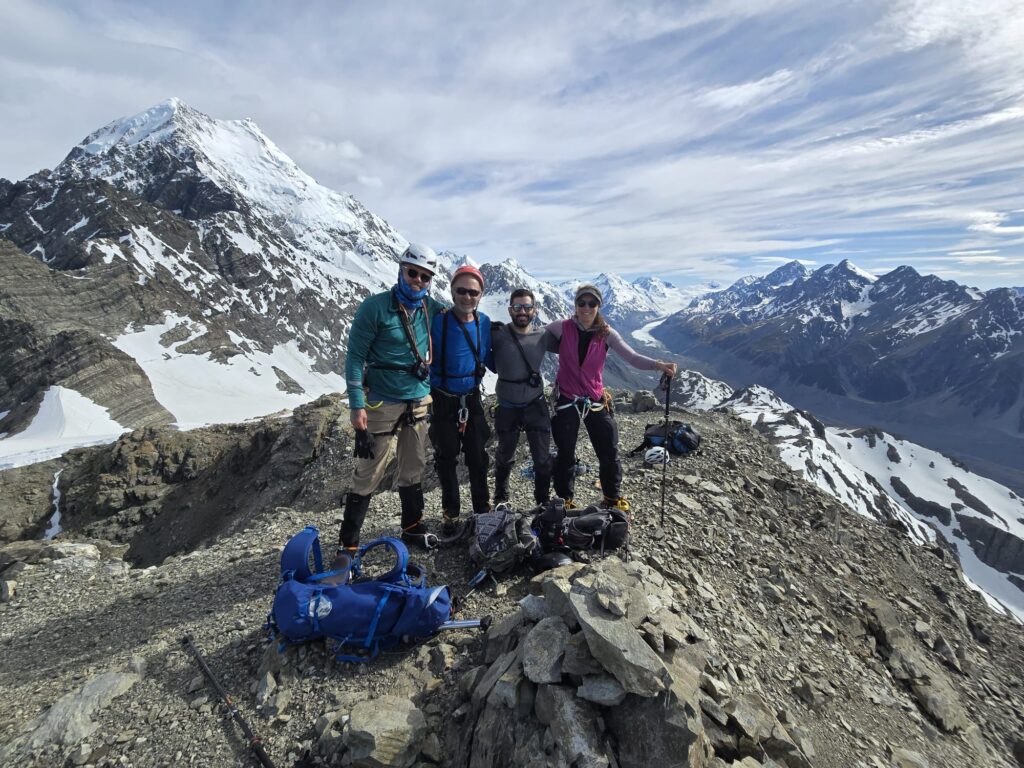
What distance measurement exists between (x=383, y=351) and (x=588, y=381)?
3.63m

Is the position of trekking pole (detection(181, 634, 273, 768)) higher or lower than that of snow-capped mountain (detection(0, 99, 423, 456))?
lower

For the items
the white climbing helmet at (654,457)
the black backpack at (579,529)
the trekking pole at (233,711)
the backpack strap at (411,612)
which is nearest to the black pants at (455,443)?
the black backpack at (579,529)

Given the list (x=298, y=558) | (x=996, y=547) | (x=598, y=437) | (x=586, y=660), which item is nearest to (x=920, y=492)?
(x=996, y=547)

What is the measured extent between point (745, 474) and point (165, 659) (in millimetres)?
13735

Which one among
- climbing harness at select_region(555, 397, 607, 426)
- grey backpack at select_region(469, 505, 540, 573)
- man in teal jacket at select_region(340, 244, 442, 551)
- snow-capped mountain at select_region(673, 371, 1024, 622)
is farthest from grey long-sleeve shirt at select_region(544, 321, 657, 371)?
snow-capped mountain at select_region(673, 371, 1024, 622)

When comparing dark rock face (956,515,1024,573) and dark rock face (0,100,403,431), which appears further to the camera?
dark rock face (956,515,1024,573)

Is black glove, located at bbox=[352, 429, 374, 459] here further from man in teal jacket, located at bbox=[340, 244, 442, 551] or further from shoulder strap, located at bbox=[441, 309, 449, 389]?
shoulder strap, located at bbox=[441, 309, 449, 389]

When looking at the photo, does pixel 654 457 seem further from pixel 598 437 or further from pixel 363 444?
pixel 363 444

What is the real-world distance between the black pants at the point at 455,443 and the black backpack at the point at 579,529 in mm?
1376

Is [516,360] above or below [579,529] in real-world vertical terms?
above

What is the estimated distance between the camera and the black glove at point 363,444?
7.08 metres

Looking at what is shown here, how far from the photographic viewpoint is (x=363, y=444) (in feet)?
23.5

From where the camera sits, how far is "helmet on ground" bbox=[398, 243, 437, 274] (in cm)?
719

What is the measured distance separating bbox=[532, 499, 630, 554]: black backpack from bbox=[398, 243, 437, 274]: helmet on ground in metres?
4.08
